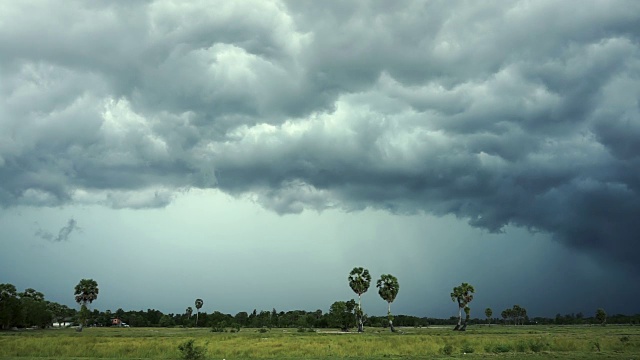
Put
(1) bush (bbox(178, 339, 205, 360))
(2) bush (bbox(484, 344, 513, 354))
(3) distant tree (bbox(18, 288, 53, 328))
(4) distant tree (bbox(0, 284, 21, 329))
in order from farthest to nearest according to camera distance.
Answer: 1. (3) distant tree (bbox(18, 288, 53, 328))
2. (4) distant tree (bbox(0, 284, 21, 329))
3. (2) bush (bbox(484, 344, 513, 354))
4. (1) bush (bbox(178, 339, 205, 360))

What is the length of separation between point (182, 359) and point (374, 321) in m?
168

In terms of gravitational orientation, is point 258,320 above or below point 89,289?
below

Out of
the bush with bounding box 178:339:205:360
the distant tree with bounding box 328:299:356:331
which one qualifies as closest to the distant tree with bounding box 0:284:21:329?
the distant tree with bounding box 328:299:356:331

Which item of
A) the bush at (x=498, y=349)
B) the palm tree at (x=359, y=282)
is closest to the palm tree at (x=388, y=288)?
the palm tree at (x=359, y=282)

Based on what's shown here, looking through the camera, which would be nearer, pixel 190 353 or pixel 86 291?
pixel 190 353

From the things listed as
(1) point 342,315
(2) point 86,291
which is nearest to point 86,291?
(2) point 86,291

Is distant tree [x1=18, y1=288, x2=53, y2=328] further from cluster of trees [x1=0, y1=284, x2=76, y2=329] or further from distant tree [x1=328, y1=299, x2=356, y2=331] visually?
distant tree [x1=328, y1=299, x2=356, y2=331]

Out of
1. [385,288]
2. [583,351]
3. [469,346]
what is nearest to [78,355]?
[469,346]

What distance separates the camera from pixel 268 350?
4519 centimetres

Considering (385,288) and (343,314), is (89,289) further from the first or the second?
(385,288)

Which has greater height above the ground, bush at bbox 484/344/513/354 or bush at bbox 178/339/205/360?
bush at bbox 178/339/205/360

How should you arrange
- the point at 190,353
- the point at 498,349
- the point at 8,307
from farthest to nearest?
the point at 8,307, the point at 498,349, the point at 190,353

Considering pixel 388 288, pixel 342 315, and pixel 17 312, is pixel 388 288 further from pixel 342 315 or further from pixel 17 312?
pixel 17 312

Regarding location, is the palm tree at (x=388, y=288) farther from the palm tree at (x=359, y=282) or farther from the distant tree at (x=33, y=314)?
the distant tree at (x=33, y=314)
